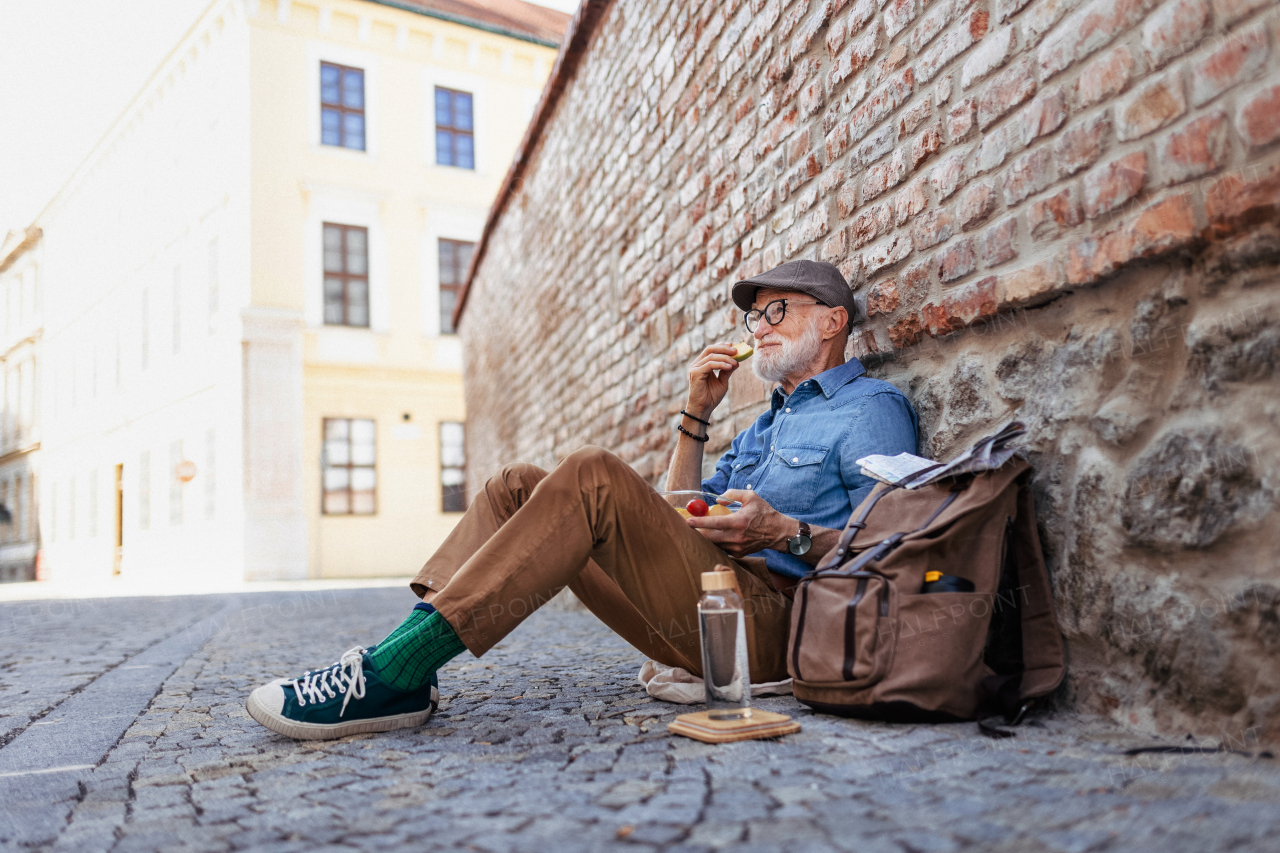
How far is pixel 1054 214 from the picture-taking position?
7.28 ft

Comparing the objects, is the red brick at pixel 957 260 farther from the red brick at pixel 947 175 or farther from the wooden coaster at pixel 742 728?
the wooden coaster at pixel 742 728

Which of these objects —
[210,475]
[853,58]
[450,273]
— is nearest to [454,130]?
[450,273]

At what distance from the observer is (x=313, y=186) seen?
635 inches

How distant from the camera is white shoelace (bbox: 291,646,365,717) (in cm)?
230

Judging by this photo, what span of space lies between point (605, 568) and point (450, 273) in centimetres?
1573

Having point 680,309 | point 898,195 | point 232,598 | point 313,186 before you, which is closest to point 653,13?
point 680,309

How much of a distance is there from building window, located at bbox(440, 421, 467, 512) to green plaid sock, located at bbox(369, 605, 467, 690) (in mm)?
14733

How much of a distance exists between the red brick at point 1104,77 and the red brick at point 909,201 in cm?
62

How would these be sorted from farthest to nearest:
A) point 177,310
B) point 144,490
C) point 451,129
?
point 144,490, point 177,310, point 451,129

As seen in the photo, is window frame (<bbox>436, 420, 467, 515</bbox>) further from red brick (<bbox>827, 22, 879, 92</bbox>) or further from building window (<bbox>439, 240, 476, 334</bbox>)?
red brick (<bbox>827, 22, 879, 92</bbox>)

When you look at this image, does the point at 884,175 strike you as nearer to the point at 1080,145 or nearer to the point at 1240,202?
the point at 1080,145

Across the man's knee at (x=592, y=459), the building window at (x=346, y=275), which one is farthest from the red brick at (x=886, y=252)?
the building window at (x=346, y=275)

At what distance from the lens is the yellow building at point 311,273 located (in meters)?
15.6

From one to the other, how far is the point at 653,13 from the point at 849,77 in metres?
2.22
